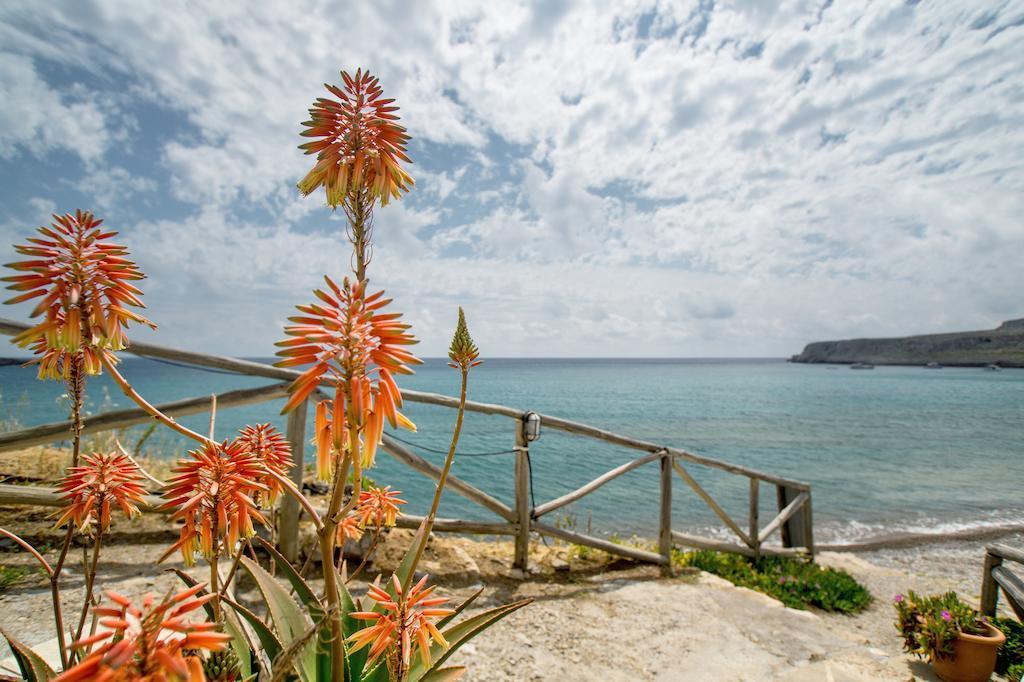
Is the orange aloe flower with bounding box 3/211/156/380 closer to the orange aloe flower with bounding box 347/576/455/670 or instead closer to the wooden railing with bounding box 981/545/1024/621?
the orange aloe flower with bounding box 347/576/455/670

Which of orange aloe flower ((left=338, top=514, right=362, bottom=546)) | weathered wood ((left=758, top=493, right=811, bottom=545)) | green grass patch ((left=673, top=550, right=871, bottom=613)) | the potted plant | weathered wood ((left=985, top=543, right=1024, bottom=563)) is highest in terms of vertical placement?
orange aloe flower ((left=338, top=514, right=362, bottom=546))

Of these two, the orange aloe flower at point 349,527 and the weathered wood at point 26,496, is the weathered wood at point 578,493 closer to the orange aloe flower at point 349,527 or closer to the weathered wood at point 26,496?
the orange aloe flower at point 349,527

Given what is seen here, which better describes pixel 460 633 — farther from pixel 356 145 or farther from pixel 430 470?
pixel 430 470

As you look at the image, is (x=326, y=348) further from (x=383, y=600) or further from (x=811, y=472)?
(x=811, y=472)

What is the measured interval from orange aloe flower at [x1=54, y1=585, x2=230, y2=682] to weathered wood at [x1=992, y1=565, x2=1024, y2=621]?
19.3ft

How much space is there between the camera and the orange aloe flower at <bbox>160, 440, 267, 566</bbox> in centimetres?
110

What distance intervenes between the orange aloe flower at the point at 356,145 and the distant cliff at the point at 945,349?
102m

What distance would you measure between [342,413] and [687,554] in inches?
260

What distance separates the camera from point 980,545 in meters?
10.4

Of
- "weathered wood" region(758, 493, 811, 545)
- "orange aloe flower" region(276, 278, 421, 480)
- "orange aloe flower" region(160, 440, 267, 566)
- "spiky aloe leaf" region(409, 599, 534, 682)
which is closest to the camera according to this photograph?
"orange aloe flower" region(276, 278, 421, 480)

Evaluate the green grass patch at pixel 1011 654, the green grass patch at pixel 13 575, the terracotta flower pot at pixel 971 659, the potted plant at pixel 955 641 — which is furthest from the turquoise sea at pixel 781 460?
the green grass patch at pixel 1011 654

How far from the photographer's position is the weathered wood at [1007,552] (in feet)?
13.9

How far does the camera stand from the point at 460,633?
5.17 feet

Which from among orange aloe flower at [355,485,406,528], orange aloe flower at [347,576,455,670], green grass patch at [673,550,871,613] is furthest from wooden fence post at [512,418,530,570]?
orange aloe flower at [347,576,455,670]
